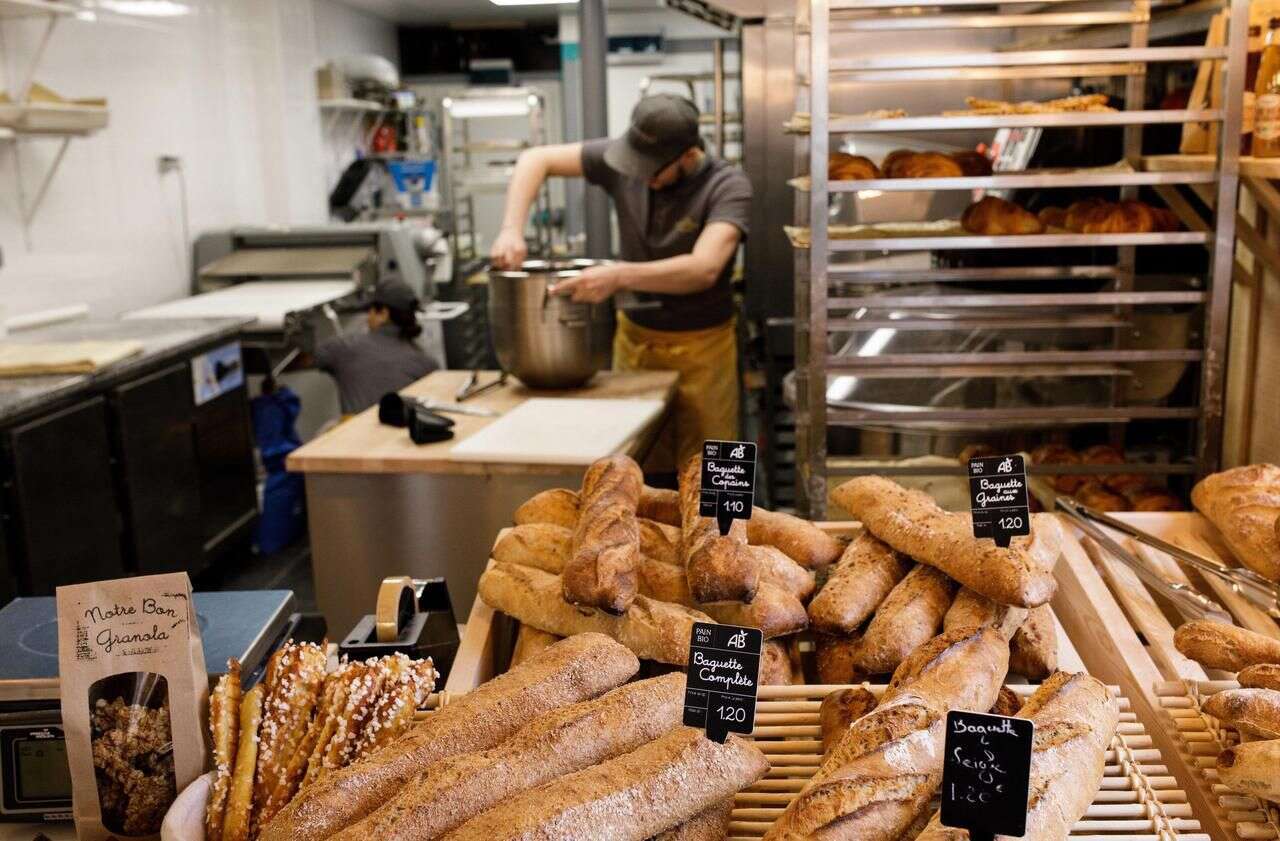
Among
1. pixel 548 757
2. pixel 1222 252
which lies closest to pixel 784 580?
pixel 548 757

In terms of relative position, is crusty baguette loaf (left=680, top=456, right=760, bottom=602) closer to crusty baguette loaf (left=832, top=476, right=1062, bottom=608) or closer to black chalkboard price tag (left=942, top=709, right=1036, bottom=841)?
crusty baguette loaf (left=832, top=476, right=1062, bottom=608)

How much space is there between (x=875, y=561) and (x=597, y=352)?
191 cm

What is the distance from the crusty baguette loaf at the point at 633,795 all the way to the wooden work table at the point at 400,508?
1.66 meters

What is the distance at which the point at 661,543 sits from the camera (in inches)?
67.1

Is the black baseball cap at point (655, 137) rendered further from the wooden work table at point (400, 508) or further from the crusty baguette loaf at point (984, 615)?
the crusty baguette loaf at point (984, 615)

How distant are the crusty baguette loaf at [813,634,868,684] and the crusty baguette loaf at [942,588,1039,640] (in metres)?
0.13

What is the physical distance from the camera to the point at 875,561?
1.61m

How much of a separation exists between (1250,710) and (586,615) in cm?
81

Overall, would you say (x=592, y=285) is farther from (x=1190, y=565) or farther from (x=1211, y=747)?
(x=1211, y=747)

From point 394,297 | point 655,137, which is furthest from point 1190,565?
point 394,297

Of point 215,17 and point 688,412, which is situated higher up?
point 215,17

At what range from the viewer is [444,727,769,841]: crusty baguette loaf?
0.99 metres

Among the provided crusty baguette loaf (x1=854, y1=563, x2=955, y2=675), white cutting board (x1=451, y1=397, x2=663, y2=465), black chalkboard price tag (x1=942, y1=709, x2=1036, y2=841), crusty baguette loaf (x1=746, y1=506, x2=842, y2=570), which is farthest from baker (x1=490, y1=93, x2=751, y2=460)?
black chalkboard price tag (x1=942, y1=709, x2=1036, y2=841)

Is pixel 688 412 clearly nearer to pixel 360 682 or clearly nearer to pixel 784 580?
pixel 784 580
